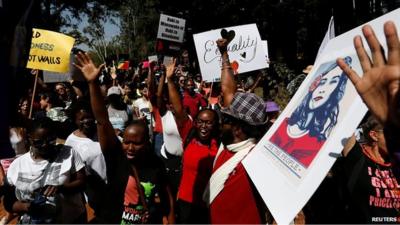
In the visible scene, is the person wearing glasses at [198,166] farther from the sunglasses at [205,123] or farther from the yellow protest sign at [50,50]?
the yellow protest sign at [50,50]

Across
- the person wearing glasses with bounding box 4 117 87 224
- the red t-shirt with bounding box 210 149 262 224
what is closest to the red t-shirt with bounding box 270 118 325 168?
the red t-shirt with bounding box 210 149 262 224

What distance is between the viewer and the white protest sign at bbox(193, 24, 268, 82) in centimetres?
794

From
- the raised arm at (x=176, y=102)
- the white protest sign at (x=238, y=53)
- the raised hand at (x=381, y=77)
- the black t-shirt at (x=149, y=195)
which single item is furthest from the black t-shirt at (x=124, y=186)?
the white protest sign at (x=238, y=53)

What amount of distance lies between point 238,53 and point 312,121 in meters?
6.25

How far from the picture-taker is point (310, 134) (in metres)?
1.81

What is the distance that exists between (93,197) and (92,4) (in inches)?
1162

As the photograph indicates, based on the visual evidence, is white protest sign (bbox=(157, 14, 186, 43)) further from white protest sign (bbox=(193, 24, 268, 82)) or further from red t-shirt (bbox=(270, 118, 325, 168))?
red t-shirt (bbox=(270, 118, 325, 168))

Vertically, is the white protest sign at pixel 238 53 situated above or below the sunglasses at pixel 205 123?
above

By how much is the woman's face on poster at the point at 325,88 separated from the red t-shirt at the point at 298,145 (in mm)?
136

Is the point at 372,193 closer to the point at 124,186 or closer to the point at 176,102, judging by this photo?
the point at 124,186

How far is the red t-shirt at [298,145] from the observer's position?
1.69 m

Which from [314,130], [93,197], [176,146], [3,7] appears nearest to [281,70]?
[176,146]

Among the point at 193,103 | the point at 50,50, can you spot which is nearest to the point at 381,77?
the point at 193,103

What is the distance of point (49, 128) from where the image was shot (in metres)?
3.85
